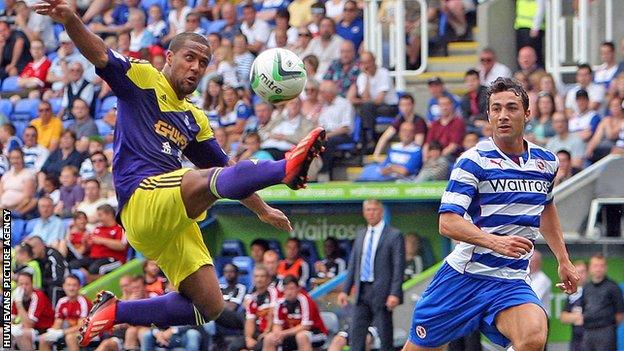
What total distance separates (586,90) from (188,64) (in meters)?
7.68

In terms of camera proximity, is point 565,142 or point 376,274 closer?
point 376,274

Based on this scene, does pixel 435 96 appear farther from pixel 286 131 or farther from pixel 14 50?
pixel 14 50

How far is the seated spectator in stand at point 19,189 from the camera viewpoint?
760 inches

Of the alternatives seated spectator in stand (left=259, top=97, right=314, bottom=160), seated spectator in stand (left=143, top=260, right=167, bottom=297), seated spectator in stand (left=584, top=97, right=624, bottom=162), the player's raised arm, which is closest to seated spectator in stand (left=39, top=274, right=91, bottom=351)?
seated spectator in stand (left=143, top=260, right=167, bottom=297)

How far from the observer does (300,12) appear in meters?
19.9

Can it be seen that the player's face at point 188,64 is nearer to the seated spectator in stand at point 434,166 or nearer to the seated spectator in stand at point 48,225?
the seated spectator in stand at point 434,166

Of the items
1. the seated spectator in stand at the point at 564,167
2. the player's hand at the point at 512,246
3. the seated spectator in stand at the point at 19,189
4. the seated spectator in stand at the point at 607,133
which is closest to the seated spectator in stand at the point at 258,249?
the seated spectator in stand at the point at 564,167

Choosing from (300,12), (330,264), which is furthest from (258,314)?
(300,12)

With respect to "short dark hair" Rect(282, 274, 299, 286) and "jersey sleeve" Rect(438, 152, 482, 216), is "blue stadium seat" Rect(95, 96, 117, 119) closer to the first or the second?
"short dark hair" Rect(282, 274, 299, 286)

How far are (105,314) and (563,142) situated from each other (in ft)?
24.1

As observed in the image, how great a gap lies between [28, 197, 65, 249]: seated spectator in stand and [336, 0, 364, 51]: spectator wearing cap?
14.5ft

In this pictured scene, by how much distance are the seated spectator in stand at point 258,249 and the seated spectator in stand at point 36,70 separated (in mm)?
6339

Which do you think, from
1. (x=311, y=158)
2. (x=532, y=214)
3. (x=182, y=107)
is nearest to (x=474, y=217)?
(x=532, y=214)

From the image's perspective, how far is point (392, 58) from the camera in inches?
728
